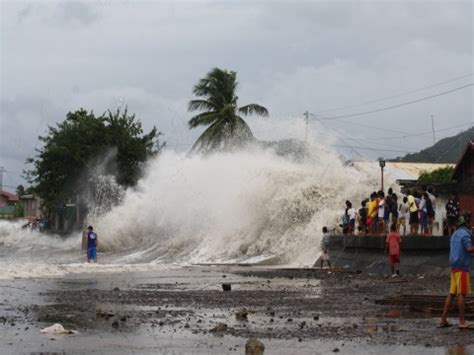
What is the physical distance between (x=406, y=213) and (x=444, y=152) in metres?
61.5

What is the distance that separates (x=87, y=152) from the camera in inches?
2505

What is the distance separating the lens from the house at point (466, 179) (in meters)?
36.7

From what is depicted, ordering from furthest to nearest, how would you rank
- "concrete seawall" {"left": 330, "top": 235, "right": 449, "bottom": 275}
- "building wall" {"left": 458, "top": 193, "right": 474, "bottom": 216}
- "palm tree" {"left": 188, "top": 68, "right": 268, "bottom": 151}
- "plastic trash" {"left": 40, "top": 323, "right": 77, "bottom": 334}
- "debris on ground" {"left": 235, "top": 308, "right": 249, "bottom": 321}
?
"palm tree" {"left": 188, "top": 68, "right": 268, "bottom": 151}, "building wall" {"left": 458, "top": 193, "right": 474, "bottom": 216}, "concrete seawall" {"left": 330, "top": 235, "right": 449, "bottom": 275}, "debris on ground" {"left": 235, "top": 308, "right": 249, "bottom": 321}, "plastic trash" {"left": 40, "top": 323, "right": 77, "bottom": 334}

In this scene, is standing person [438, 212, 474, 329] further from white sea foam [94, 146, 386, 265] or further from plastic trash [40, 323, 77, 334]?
white sea foam [94, 146, 386, 265]

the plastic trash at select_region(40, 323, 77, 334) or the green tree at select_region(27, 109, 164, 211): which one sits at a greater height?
the green tree at select_region(27, 109, 164, 211)

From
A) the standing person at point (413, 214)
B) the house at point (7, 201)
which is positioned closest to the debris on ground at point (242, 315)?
the standing person at point (413, 214)

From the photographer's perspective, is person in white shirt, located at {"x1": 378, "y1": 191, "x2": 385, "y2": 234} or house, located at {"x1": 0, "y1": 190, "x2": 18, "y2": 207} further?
house, located at {"x1": 0, "y1": 190, "x2": 18, "y2": 207}

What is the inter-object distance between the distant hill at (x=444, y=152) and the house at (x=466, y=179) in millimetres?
42875

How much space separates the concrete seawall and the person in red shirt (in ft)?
2.70

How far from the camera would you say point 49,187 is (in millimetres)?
65688

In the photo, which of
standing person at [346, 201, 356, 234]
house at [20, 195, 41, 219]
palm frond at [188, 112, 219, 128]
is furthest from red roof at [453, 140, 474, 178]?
house at [20, 195, 41, 219]

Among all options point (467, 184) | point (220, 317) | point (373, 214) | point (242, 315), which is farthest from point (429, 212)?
point (467, 184)

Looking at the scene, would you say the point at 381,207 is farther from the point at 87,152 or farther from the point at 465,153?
the point at 87,152

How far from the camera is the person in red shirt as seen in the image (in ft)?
73.2
